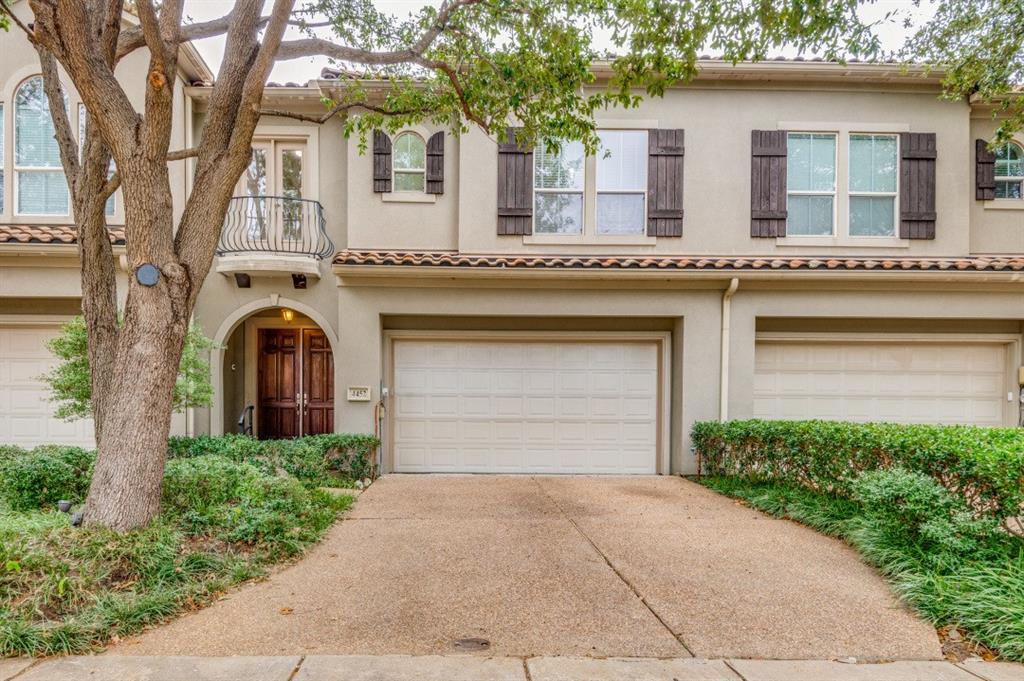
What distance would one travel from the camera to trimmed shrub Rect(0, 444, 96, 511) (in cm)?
524

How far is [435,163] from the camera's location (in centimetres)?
856

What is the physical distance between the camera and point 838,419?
8.69m

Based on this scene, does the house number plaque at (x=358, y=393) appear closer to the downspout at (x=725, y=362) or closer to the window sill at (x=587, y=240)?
the window sill at (x=587, y=240)

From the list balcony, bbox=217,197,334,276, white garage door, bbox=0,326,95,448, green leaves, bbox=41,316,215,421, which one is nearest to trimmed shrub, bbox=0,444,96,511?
green leaves, bbox=41,316,215,421

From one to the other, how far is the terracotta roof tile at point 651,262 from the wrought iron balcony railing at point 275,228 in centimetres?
102

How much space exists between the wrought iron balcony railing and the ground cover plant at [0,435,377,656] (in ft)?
11.9

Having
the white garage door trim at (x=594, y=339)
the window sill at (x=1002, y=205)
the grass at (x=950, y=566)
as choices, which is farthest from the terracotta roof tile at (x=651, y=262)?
the grass at (x=950, y=566)

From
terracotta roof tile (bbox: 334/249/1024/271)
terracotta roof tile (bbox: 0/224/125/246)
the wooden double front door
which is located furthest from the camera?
the wooden double front door

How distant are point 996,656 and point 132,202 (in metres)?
6.71

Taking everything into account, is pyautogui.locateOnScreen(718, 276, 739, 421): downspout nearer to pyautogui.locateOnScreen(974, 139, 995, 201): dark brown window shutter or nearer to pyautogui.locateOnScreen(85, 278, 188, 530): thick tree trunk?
pyautogui.locateOnScreen(974, 139, 995, 201): dark brown window shutter

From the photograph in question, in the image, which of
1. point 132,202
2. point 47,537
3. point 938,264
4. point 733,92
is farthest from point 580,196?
point 47,537

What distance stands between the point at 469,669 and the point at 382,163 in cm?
735

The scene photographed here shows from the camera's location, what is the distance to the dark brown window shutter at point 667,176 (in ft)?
28.0

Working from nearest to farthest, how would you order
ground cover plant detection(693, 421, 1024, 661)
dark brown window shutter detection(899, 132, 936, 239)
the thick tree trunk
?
ground cover plant detection(693, 421, 1024, 661), the thick tree trunk, dark brown window shutter detection(899, 132, 936, 239)
